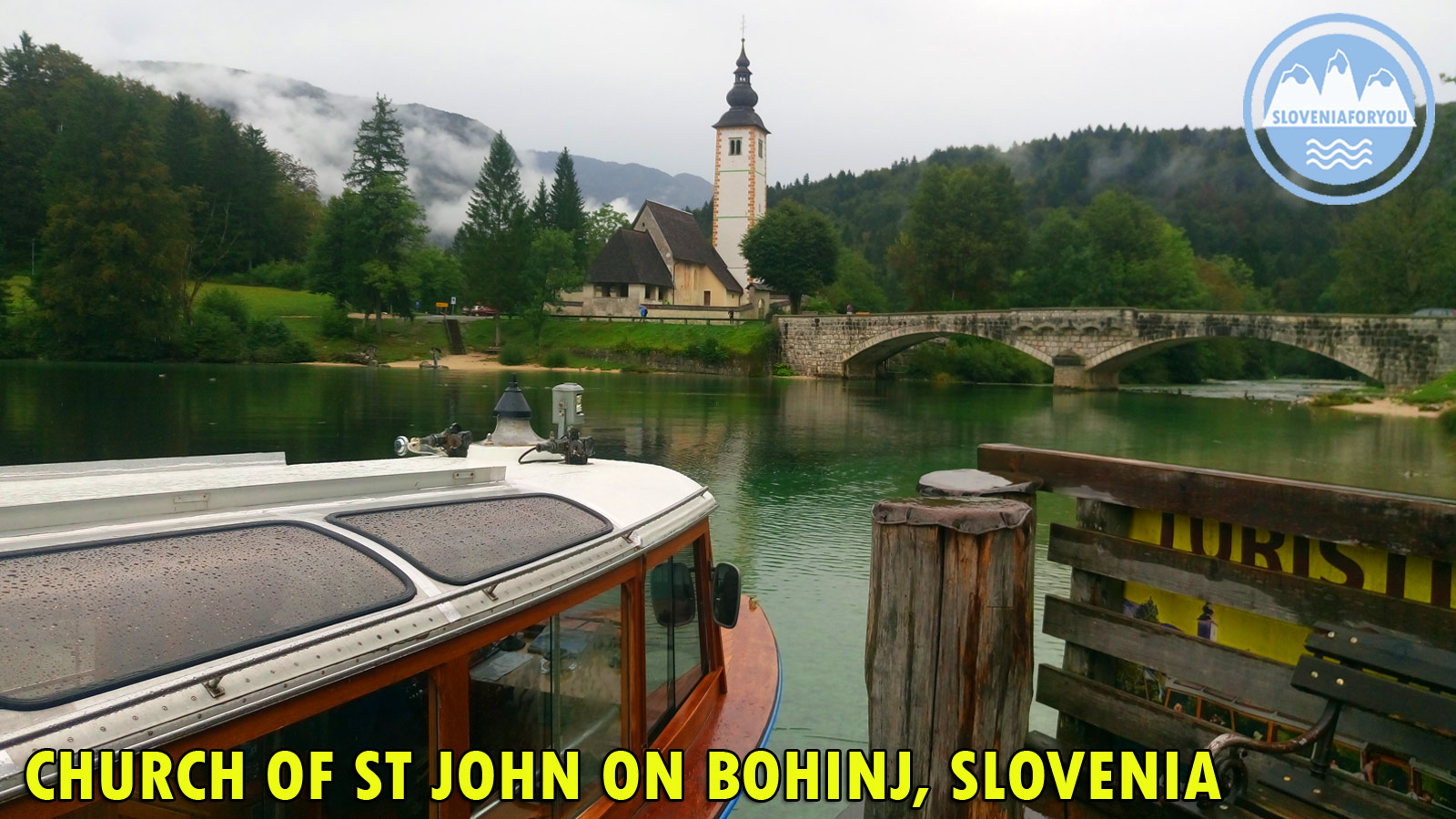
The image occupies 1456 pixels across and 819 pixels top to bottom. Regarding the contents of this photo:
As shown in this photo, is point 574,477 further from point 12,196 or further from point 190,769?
point 12,196

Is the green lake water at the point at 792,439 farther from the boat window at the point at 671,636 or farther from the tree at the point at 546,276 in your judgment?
the tree at the point at 546,276

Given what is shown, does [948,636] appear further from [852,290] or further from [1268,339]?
[852,290]

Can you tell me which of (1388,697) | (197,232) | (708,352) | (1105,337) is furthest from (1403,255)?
(197,232)

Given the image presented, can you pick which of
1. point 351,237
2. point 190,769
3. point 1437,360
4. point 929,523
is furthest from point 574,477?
point 351,237

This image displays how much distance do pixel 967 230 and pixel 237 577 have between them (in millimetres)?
65277

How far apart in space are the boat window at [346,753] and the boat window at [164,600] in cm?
23

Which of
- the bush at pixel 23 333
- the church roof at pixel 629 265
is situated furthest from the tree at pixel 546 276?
the bush at pixel 23 333

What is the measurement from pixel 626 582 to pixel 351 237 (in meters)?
60.8

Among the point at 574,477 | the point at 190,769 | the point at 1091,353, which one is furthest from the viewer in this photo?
the point at 1091,353

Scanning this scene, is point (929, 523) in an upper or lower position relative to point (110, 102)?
lower

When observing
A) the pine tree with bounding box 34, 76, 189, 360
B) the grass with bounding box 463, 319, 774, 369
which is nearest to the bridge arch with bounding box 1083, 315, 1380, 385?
the grass with bounding box 463, 319, 774, 369

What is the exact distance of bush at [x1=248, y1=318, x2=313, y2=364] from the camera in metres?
51.1

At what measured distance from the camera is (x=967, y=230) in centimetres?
6400

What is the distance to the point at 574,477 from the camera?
4.21 metres
